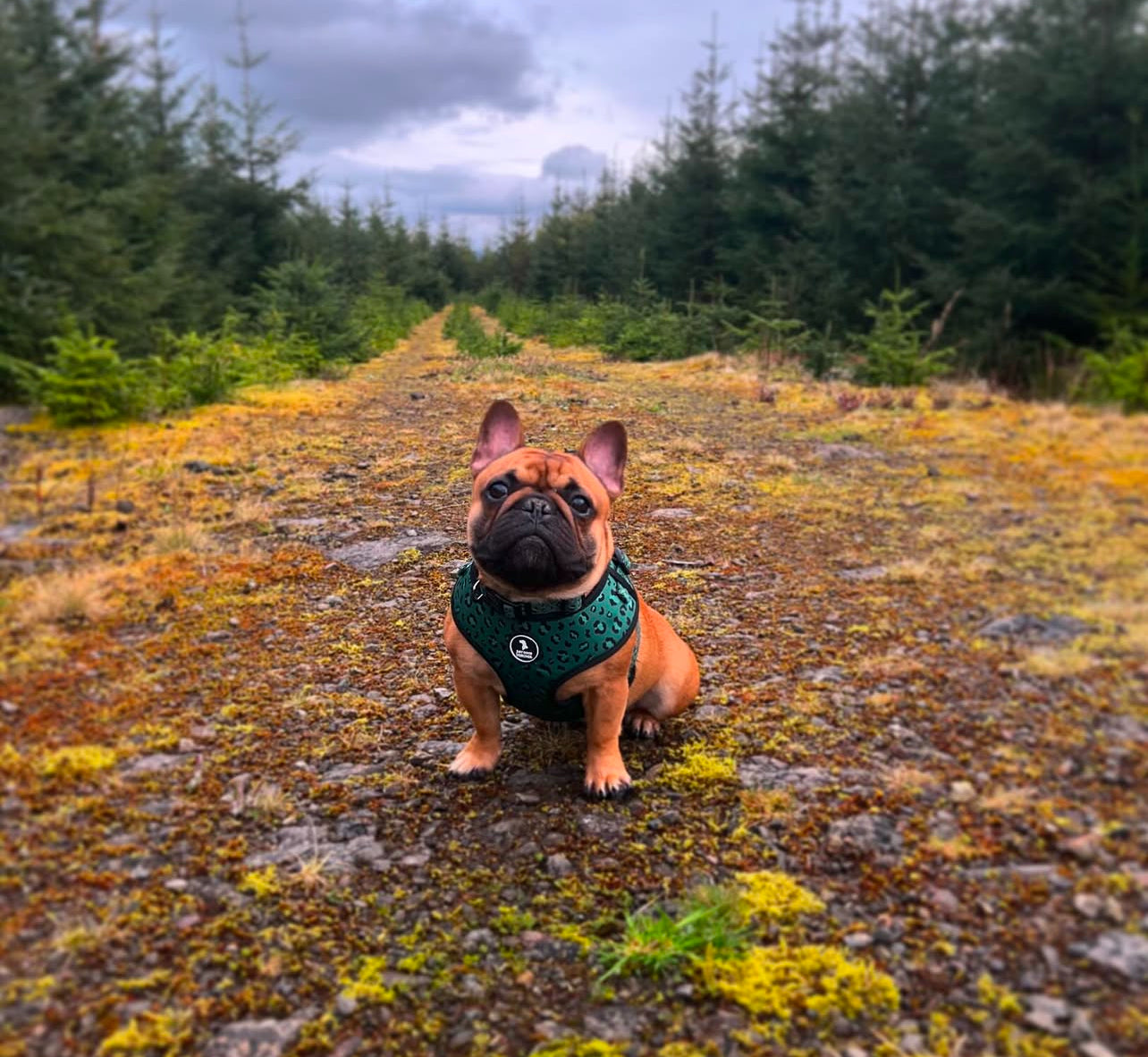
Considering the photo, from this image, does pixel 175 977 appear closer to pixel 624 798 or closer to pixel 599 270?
pixel 624 798

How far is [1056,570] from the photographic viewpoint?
1.33m

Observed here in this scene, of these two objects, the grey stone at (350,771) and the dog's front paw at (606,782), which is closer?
the dog's front paw at (606,782)

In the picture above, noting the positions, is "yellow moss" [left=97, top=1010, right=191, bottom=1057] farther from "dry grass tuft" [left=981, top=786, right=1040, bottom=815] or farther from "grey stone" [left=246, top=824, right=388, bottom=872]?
"dry grass tuft" [left=981, top=786, right=1040, bottom=815]

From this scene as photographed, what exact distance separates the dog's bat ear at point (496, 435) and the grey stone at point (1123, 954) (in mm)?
2112

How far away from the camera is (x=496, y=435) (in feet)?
9.22

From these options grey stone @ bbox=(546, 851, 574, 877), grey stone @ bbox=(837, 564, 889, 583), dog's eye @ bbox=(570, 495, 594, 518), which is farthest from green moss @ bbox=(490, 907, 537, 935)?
grey stone @ bbox=(837, 564, 889, 583)

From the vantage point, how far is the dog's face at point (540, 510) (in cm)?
234

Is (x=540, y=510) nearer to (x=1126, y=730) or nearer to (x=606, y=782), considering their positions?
(x=606, y=782)

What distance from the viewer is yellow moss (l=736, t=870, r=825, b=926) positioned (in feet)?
6.59

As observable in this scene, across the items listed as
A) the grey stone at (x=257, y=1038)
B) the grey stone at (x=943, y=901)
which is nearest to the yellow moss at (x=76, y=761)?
the grey stone at (x=257, y=1038)

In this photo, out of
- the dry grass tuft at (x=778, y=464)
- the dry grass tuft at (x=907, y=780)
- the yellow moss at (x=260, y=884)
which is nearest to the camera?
the dry grass tuft at (x=907, y=780)

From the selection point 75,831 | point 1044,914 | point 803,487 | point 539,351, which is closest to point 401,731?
point 75,831

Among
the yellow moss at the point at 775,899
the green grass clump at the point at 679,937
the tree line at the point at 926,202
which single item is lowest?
the green grass clump at the point at 679,937

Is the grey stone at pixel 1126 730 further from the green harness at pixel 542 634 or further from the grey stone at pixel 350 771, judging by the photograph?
the grey stone at pixel 350 771
